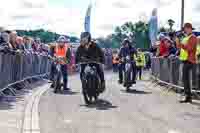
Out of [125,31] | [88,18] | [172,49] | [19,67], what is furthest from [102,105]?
[125,31]

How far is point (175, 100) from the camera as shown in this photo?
15.2 m

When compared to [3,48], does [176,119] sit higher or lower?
lower

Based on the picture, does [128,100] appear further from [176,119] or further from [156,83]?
[156,83]

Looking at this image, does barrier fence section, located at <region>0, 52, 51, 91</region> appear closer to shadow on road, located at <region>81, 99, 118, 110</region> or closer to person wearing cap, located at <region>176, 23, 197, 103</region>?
shadow on road, located at <region>81, 99, 118, 110</region>

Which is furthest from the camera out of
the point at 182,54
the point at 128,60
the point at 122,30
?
the point at 122,30

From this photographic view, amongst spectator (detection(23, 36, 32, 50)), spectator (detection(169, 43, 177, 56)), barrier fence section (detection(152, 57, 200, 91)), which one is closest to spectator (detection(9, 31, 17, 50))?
spectator (detection(23, 36, 32, 50))

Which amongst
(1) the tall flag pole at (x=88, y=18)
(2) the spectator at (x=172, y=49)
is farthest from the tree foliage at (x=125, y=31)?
(2) the spectator at (x=172, y=49)

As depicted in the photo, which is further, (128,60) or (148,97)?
(128,60)

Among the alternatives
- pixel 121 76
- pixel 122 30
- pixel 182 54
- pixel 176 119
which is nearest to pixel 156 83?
pixel 121 76

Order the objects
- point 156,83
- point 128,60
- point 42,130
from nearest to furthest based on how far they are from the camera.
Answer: point 42,130 < point 128,60 < point 156,83

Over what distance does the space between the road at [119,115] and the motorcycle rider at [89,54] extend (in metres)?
0.79

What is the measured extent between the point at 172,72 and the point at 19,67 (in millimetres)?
4946

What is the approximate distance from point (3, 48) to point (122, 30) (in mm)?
111929

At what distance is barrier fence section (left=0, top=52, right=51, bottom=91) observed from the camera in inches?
615
